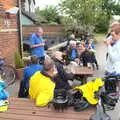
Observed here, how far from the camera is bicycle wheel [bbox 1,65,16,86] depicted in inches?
408

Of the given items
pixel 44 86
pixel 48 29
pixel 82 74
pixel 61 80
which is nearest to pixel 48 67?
pixel 44 86

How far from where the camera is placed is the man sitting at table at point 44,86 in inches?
198

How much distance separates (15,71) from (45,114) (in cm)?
610

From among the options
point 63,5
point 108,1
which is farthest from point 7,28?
point 108,1

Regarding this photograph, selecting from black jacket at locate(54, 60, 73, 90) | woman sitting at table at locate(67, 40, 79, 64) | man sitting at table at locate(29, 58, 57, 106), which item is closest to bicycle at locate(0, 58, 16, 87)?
woman sitting at table at locate(67, 40, 79, 64)

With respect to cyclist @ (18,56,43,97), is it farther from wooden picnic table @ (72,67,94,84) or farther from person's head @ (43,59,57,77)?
wooden picnic table @ (72,67,94,84)

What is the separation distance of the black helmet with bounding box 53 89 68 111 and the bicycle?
212 inches

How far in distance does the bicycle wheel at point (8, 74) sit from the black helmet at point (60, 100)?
5.47 meters

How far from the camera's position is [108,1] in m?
64.3

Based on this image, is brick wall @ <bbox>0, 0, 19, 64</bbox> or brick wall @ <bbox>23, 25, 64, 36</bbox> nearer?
brick wall @ <bbox>0, 0, 19, 64</bbox>

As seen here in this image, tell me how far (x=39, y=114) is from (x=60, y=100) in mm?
368

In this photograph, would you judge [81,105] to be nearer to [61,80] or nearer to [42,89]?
[42,89]

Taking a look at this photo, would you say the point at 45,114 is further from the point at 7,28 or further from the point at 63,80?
the point at 7,28

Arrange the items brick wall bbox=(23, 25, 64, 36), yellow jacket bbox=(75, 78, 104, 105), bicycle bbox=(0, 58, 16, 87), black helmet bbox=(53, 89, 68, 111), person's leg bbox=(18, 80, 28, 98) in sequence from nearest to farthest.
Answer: black helmet bbox=(53, 89, 68, 111) → yellow jacket bbox=(75, 78, 104, 105) → person's leg bbox=(18, 80, 28, 98) → bicycle bbox=(0, 58, 16, 87) → brick wall bbox=(23, 25, 64, 36)
